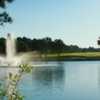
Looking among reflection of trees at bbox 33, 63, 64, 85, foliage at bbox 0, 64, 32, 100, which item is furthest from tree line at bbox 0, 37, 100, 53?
foliage at bbox 0, 64, 32, 100

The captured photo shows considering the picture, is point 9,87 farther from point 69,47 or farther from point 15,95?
point 69,47

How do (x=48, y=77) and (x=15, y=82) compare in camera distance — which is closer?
(x=15, y=82)

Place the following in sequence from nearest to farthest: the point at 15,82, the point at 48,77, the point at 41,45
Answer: the point at 15,82
the point at 48,77
the point at 41,45

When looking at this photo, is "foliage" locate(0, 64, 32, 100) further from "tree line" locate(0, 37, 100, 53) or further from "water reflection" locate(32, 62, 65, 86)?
"tree line" locate(0, 37, 100, 53)

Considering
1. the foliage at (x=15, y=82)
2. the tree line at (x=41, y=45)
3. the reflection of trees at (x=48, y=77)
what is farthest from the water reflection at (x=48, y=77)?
the tree line at (x=41, y=45)

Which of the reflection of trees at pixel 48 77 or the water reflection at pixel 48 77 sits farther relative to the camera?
the reflection of trees at pixel 48 77

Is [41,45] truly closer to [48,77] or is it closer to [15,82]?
[48,77]

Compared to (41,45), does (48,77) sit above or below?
below

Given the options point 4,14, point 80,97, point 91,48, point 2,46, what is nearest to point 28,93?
point 80,97

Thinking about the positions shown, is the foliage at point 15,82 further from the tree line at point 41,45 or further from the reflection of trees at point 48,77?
the tree line at point 41,45

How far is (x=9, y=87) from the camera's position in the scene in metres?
4.25

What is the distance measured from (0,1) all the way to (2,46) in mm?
52286

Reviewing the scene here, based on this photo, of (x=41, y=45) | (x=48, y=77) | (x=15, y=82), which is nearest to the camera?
(x=15, y=82)

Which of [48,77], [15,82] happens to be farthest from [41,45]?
[15,82]
